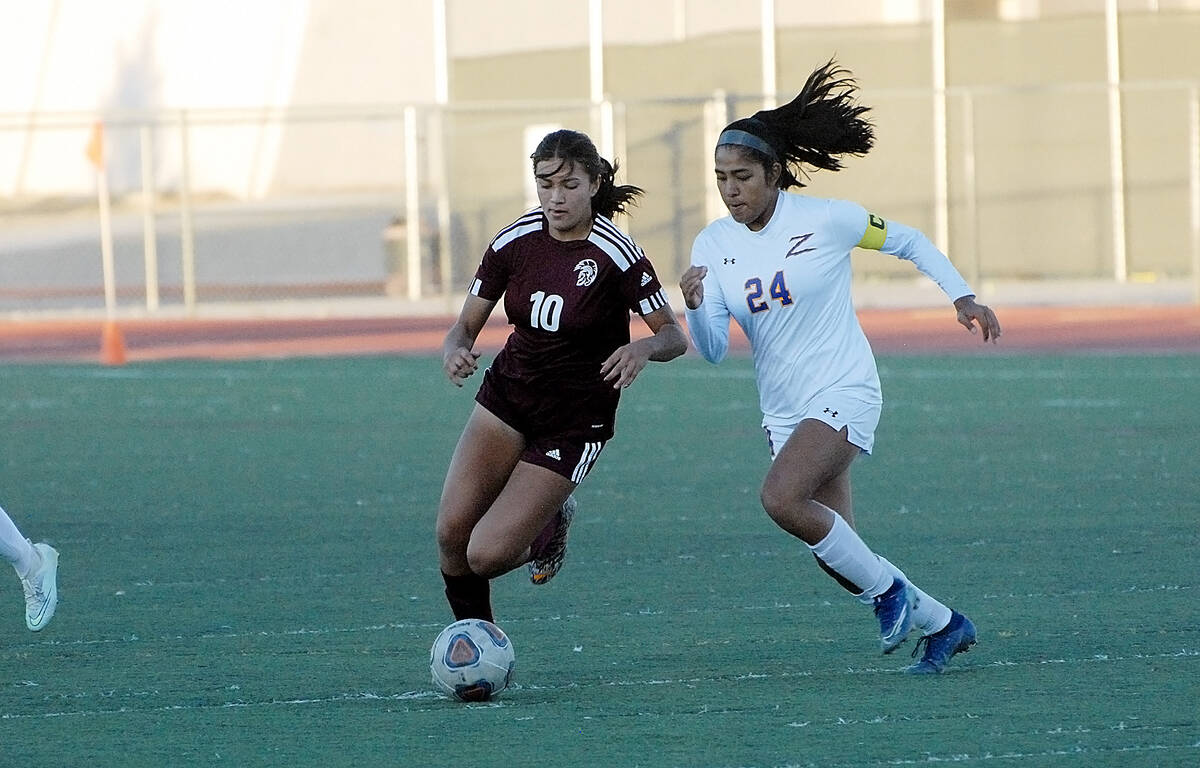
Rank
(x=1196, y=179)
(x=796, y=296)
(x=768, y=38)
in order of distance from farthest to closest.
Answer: (x=768, y=38), (x=1196, y=179), (x=796, y=296)

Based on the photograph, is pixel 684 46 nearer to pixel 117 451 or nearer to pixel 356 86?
pixel 356 86

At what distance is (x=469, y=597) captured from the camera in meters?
5.88

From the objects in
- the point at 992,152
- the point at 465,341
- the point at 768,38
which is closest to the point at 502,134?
the point at 768,38

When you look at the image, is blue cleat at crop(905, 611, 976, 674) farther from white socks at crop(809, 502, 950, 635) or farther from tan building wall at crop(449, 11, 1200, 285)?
tan building wall at crop(449, 11, 1200, 285)

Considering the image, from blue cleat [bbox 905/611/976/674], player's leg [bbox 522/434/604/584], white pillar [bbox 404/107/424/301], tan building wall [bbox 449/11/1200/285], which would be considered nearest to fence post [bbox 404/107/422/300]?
white pillar [bbox 404/107/424/301]

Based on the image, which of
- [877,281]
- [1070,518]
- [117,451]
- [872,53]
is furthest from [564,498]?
[872,53]

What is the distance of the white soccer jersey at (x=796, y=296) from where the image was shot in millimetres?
6008

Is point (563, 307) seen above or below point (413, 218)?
below

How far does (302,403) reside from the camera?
14.5 metres

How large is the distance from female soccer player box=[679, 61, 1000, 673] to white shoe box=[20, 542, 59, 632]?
2.28 metres

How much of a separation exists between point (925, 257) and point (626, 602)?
5.79ft

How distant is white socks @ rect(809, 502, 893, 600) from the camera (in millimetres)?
5750

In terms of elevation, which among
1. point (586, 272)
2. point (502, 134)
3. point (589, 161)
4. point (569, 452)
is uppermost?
point (502, 134)

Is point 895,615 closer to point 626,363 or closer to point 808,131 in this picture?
point 626,363
